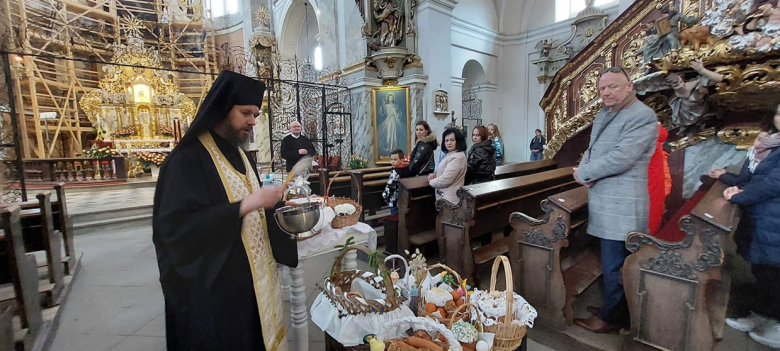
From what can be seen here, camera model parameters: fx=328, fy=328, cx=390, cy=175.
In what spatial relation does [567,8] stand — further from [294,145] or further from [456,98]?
[294,145]

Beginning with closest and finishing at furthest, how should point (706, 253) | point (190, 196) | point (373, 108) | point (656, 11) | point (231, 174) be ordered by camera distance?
point (190, 196)
point (231, 174)
point (706, 253)
point (656, 11)
point (373, 108)

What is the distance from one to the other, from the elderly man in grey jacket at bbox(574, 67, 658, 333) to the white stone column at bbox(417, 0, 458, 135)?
24.5ft

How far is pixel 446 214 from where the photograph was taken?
11.8ft

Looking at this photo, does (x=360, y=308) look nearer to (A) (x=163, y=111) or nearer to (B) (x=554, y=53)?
(B) (x=554, y=53)

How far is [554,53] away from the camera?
12172 millimetres

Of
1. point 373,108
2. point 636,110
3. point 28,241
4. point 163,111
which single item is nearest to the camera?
point 636,110

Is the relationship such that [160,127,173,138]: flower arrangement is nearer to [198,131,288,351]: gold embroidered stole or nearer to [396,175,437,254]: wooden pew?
→ [396,175,437,254]: wooden pew

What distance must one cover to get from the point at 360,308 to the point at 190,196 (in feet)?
3.23

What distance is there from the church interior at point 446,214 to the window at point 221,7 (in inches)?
382

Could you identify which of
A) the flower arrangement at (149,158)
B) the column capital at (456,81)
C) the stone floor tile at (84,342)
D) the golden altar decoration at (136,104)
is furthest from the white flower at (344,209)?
the golden altar decoration at (136,104)

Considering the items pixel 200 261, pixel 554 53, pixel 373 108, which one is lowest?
pixel 200 261

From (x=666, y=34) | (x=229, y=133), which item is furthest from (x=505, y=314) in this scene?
(x=666, y=34)

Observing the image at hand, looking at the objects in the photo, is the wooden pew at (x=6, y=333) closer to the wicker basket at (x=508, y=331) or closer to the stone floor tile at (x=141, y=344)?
the stone floor tile at (x=141, y=344)

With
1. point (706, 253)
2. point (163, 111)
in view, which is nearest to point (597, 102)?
point (706, 253)
